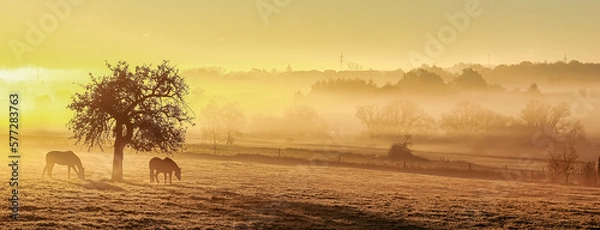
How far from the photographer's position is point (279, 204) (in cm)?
3409

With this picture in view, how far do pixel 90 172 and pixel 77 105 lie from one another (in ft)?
29.3

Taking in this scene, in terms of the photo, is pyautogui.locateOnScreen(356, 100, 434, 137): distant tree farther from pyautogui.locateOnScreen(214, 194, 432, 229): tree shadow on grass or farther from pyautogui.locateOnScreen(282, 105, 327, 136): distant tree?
pyautogui.locateOnScreen(214, 194, 432, 229): tree shadow on grass

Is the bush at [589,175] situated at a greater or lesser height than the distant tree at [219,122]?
lesser

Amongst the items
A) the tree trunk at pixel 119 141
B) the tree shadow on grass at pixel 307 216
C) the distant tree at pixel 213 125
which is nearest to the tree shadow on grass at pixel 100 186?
the tree trunk at pixel 119 141

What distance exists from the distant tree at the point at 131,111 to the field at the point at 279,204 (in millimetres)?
3230

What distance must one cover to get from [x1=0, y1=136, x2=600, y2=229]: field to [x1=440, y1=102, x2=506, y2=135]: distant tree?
85.9m

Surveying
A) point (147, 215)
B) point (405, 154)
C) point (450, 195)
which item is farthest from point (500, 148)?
point (147, 215)

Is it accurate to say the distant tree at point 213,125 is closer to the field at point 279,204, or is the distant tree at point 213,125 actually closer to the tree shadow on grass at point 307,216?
the field at point 279,204

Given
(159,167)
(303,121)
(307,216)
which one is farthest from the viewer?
(303,121)

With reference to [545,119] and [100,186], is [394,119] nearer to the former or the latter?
[545,119]

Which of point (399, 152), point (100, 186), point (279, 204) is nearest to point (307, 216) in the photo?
point (279, 204)

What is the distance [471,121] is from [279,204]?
11012 centimetres

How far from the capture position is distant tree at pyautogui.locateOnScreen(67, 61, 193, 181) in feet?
139

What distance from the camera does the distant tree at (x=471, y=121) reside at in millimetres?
135750
